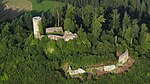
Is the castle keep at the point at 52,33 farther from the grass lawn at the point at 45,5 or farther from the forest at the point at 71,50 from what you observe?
the grass lawn at the point at 45,5

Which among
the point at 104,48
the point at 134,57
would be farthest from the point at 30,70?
the point at 134,57

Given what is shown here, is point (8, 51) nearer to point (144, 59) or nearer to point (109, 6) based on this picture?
point (144, 59)

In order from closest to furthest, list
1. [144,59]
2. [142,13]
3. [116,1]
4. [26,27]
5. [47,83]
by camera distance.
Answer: [47,83], [144,59], [26,27], [142,13], [116,1]

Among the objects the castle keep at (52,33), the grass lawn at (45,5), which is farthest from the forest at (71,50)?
the grass lawn at (45,5)

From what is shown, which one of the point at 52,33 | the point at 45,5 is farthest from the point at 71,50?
the point at 45,5

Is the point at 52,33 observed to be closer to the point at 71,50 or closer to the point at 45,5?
the point at 71,50

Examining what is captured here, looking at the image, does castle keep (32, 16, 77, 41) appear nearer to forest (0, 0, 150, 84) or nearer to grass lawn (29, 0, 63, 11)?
forest (0, 0, 150, 84)

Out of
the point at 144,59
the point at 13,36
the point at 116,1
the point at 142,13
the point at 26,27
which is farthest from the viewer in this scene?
the point at 116,1
